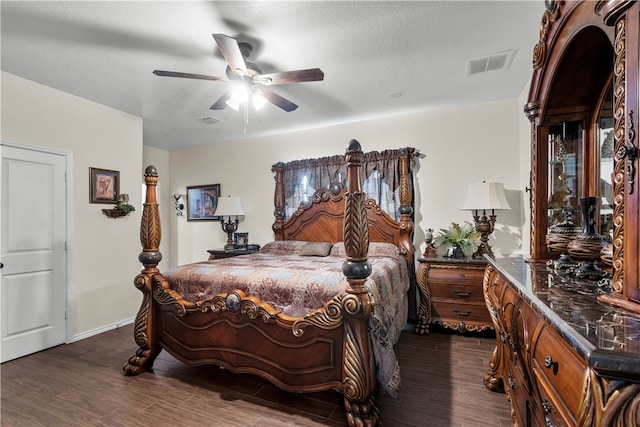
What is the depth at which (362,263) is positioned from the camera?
1852 millimetres

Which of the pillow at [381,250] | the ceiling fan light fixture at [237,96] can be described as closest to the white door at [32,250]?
the ceiling fan light fixture at [237,96]

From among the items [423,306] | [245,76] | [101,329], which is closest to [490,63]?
[245,76]

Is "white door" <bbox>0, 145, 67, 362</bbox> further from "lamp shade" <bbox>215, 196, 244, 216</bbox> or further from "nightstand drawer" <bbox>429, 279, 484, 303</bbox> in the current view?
"nightstand drawer" <bbox>429, 279, 484, 303</bbox>

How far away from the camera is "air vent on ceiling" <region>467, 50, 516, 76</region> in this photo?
262 centimetres

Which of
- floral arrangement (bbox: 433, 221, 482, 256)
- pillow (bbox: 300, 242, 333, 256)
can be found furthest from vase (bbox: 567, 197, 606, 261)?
pillow (bbox: 300, 242, 333, 256)

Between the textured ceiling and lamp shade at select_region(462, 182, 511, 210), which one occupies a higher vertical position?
the textured ceiling

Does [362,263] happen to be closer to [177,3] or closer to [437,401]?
[437,401]

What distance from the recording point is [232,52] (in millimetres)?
2016

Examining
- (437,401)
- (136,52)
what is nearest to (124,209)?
(136,52)

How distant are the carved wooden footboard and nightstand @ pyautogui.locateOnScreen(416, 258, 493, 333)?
175 cm

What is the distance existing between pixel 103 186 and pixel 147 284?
190 centimetres

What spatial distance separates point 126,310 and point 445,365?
154 inches

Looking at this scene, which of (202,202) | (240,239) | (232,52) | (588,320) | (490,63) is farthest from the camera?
(202,202)

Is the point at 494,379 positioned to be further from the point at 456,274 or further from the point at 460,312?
the point at 456,274
